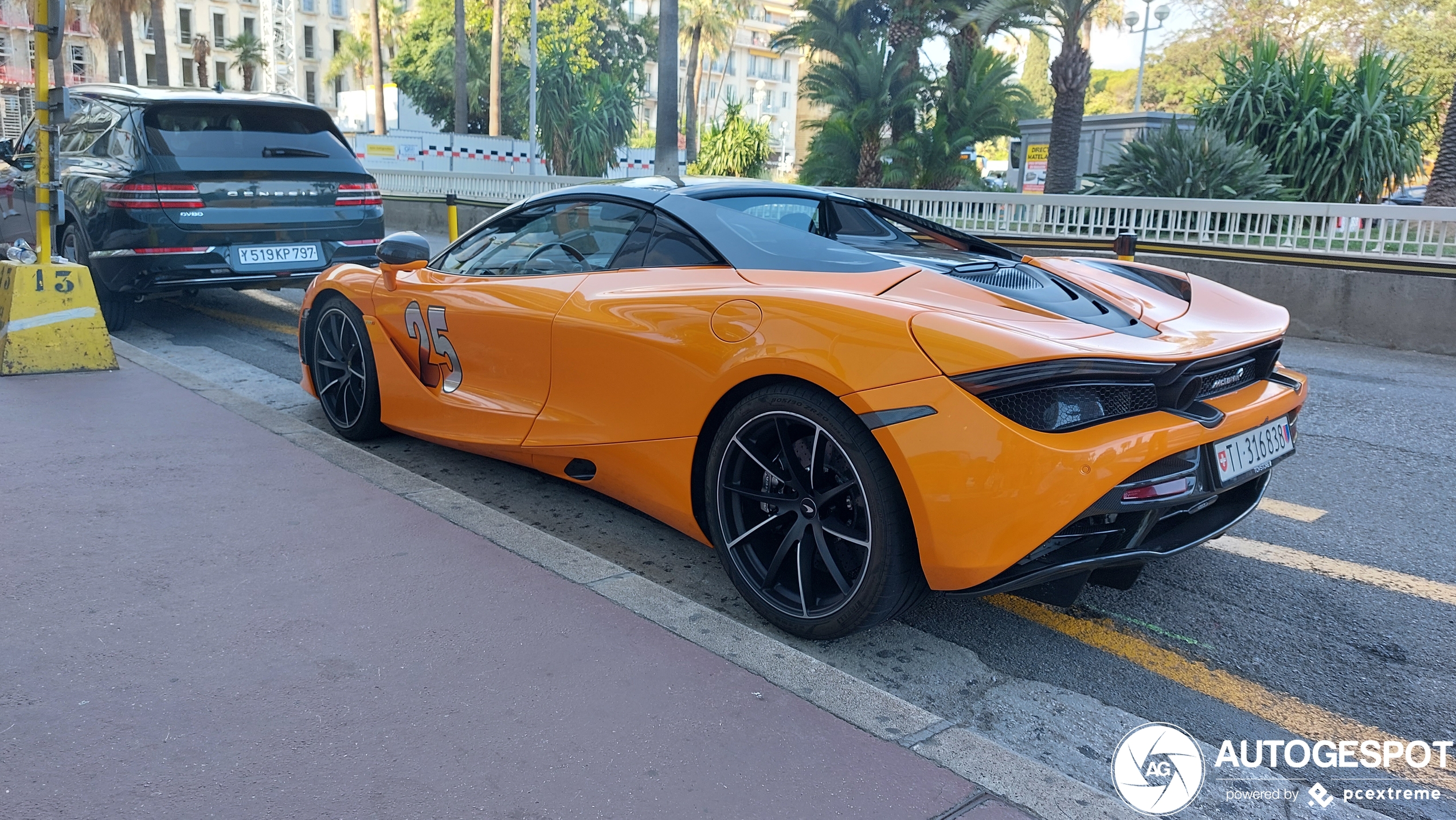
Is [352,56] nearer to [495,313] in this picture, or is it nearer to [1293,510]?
[495,313]

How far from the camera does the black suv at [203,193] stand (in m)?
7.16

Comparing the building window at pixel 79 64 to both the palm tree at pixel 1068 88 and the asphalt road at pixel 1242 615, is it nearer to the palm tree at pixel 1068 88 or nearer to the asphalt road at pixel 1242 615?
the palm tree at pixel 1068 88

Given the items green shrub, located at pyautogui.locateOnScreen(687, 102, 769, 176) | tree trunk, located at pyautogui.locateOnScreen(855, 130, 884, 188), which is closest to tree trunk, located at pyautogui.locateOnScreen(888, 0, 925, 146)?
tree trunk, located at pyautogui.locateOnScreen(855, 130, 884, 188)

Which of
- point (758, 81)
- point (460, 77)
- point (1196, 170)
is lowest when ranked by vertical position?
point (1196, 170)

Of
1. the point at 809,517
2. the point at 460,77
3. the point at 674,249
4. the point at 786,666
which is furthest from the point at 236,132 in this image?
the point at 460,77

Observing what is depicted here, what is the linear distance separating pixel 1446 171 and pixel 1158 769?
12639 mm

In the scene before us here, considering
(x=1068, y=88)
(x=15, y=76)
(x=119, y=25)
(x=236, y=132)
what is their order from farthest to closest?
(x=15, y=76) < (x=119, y=25) < (x=1068, y=88) < (x=236, y=132)

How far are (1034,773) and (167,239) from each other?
22.4ft

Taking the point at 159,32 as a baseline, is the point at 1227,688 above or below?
below

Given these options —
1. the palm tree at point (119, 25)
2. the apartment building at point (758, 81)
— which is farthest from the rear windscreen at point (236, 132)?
the apartment building at point (758, 81)

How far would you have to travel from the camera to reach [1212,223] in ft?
32.9

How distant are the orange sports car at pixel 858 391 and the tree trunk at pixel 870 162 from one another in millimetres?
18961

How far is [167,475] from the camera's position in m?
4.26

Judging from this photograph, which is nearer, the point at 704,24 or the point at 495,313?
the point at 495,313
